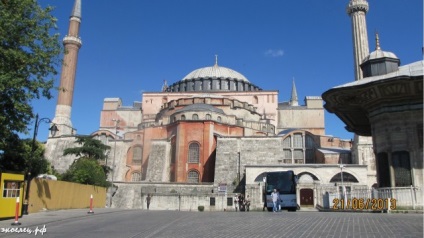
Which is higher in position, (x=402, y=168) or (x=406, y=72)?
(x=406, y=72)

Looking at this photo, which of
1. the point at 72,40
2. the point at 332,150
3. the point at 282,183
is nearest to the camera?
the point at 282,183

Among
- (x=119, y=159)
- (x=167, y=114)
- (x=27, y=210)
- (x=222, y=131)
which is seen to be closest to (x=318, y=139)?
(x=222, y=131)

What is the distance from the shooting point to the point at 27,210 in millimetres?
15195

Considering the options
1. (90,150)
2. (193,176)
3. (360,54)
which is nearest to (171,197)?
(193,176)

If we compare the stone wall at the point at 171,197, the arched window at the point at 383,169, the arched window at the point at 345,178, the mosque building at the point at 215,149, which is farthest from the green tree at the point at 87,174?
the arched window at the point at 345,178

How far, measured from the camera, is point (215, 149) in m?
40.0

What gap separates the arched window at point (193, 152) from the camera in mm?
38844

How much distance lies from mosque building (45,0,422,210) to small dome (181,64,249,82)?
4038 millimetres

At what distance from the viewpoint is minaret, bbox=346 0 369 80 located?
3825 cm

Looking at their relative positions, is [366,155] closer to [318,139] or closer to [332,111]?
[318,139]

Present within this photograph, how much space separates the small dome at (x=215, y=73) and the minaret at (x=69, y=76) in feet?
62.6
